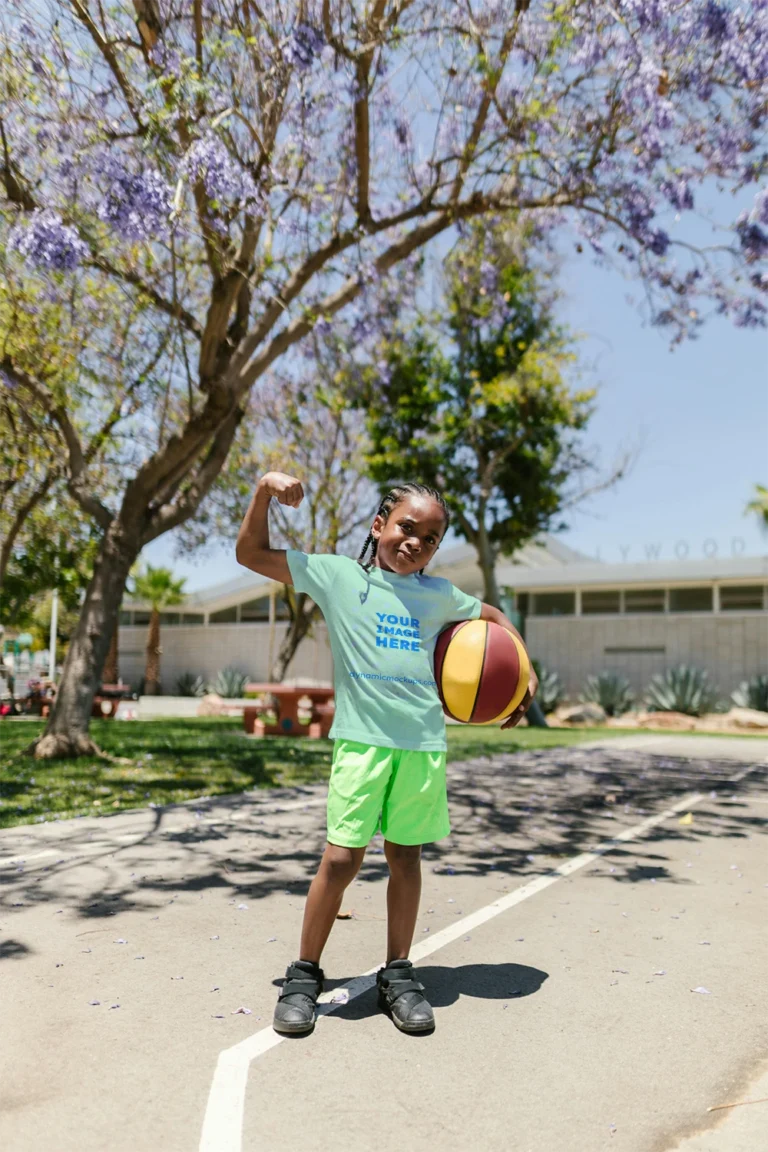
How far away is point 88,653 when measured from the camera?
11531 millimetres

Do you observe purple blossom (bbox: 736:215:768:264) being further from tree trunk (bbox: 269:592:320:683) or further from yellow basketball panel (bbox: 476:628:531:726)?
tree trunk (bbox: 269:592:320:683)

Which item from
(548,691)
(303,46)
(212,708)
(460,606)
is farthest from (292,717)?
(460,606)

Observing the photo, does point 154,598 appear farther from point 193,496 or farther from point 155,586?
point 193,496

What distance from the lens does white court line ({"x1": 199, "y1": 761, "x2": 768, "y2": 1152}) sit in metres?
2.61

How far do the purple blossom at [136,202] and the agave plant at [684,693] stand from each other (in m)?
20.9

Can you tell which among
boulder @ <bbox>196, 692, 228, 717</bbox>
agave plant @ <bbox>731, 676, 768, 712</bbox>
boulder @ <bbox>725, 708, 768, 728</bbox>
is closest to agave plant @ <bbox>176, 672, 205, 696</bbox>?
boulder @ <bbox>196, 692, 228, 717</bbox>

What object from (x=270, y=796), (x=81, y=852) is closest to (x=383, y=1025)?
(x=81, y=852)

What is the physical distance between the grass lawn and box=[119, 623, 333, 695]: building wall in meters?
18.3

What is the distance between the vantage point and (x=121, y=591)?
39.0ft

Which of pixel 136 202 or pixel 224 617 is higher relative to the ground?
pixel 136 202

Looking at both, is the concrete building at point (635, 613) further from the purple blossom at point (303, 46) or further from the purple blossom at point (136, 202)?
the purple blossom at point (136, 202)

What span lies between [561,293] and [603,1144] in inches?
835

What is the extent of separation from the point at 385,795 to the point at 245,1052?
3.21ft

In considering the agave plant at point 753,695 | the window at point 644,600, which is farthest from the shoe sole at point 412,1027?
the window at point 644,600
